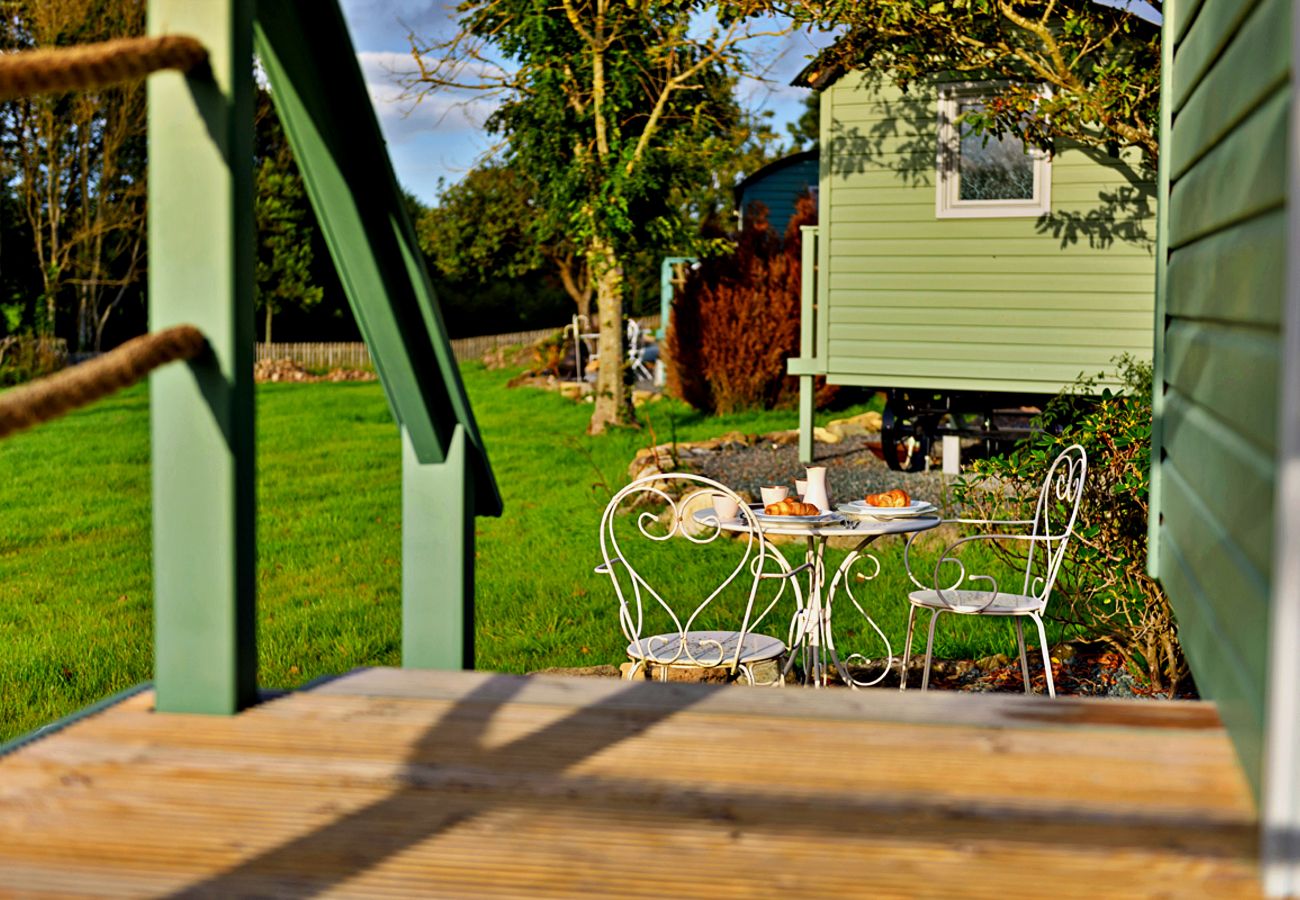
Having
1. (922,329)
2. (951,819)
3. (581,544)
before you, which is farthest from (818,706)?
(922,329)

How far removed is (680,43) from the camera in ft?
45.1

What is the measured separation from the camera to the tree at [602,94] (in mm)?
13867

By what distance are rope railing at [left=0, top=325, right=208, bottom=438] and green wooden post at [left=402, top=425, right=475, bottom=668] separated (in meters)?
0.65

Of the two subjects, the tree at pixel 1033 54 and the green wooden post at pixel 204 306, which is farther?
the tree at pixel 1033 54

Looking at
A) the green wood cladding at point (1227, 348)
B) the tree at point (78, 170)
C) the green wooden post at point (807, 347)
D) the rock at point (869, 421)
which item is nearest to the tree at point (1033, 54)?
the green wooden post at point (807, 347)

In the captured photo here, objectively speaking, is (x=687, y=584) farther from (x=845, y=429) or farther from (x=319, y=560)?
(x=845, y=429)

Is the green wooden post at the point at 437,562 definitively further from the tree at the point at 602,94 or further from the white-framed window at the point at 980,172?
the tree at the point at 602,94

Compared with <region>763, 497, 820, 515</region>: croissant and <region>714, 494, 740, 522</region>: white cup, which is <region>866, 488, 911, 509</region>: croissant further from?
<region>714, 494, 740, 522</region>: white cup

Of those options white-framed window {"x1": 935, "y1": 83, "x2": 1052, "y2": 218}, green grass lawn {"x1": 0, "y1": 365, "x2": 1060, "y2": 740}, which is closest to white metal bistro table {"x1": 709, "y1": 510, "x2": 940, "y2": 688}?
green grass lawn {"x1": 0, "y1": 365, "x2": 1060, "y2": 740}

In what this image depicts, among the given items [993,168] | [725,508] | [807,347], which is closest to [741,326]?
[807,347]

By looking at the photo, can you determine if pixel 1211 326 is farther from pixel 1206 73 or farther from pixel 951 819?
pixel 951 819

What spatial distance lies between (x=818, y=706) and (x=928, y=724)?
177 millimetres

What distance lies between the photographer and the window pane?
10.7 meters

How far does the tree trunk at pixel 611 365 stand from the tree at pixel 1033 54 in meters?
5.25
